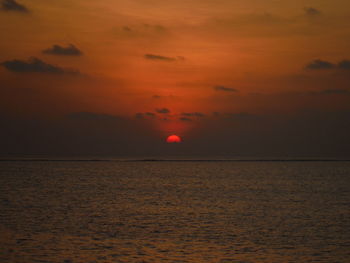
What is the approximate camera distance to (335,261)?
31.4m

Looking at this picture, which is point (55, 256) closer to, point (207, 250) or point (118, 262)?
point (118, 262)

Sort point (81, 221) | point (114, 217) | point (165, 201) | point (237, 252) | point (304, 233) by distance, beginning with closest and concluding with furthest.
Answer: point (237, 252), point (304, 233), point (81, 221), point (114, 217), point (165, 201)

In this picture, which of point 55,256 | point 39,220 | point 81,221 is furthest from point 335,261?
point 39,220

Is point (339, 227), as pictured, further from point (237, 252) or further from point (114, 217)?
point (114, 217)

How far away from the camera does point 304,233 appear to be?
42438 millimetres

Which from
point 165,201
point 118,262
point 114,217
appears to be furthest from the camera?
point 165,201

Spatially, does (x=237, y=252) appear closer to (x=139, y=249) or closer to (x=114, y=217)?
(x=139, y=249)

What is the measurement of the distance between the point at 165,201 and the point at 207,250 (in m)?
38.6

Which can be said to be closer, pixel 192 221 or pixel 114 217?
pixel 192 221

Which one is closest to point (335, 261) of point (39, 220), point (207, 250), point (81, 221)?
point (207, 250)

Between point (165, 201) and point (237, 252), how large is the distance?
129 ft

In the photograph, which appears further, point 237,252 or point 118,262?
point 237,252

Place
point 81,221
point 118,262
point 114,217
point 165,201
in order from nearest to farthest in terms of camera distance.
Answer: point 118,262 < point 81,221 < point 114,217 < point 165,201

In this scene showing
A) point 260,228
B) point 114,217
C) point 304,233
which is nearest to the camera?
point 304,233
